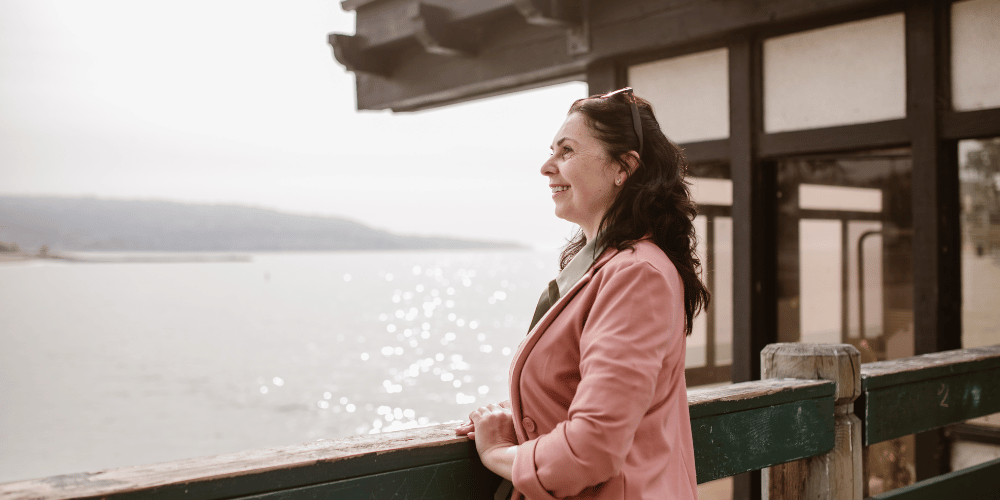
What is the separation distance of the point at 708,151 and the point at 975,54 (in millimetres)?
1462

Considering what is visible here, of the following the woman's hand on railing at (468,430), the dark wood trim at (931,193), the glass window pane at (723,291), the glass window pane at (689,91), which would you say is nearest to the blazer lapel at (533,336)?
the woman's hand on railing at (468,430)

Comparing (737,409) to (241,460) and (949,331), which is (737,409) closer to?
(241,460)

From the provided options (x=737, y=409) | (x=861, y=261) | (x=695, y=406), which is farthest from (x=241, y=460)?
(x=861, y=261)

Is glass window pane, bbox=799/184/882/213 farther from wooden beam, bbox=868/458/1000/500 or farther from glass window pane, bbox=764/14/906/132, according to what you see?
wooden beam, bbox=868/458/1000/500

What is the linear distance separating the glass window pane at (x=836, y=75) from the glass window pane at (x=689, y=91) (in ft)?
0.93

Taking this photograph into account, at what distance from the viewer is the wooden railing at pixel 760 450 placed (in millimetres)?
1207

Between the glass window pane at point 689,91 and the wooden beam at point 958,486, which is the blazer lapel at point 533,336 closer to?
the wooden beam at point 958,486

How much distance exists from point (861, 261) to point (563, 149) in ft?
12.8

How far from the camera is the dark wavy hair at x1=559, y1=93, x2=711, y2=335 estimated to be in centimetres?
137

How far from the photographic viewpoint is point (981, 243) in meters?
4.00

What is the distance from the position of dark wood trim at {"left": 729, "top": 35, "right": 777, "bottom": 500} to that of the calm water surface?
957 cm

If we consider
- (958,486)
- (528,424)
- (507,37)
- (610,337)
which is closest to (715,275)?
(507,37)

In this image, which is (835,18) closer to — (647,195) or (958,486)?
(958,486)

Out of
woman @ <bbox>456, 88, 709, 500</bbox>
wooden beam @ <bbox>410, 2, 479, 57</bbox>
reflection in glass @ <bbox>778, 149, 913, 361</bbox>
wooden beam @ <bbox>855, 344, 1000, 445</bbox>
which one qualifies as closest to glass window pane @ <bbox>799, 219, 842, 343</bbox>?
reflection in glass @ <bbox>778, 149, 913, 361</bbox>
